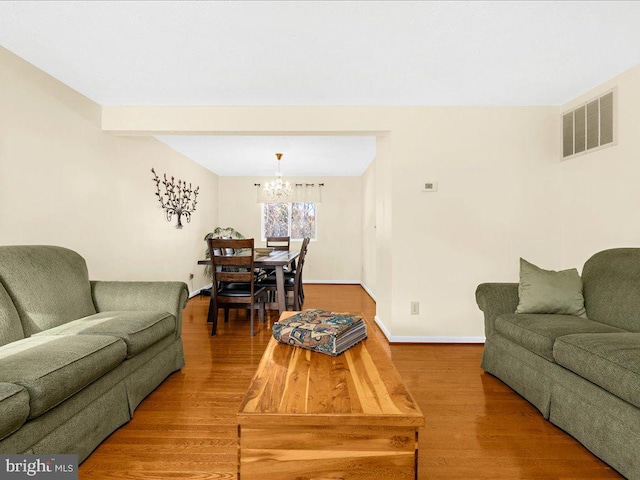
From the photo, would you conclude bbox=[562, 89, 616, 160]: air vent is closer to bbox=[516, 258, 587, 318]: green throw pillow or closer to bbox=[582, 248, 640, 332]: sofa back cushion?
bbox=[582, 248, 640, 332]: sofa back cushion

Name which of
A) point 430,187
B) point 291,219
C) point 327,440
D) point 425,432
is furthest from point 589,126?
point 291,219

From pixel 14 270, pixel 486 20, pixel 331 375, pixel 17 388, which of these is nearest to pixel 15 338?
pixel 14 270

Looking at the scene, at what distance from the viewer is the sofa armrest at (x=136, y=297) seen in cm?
254

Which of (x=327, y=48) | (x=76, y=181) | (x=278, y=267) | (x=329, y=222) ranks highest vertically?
(x=327, y=48)

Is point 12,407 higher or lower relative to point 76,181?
lower

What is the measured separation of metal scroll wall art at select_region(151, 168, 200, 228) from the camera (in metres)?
4.88

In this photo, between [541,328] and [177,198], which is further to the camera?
[177,198]

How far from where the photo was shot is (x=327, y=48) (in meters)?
2.41

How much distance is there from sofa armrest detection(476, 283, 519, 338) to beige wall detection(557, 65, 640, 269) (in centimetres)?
95

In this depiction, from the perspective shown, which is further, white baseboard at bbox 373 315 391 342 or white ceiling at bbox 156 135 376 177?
white ceiling at bbox 156 135 376 177

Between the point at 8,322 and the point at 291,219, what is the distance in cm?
597

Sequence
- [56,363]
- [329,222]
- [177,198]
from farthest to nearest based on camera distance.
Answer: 1. [329,222]
2. [177,198]
3. [56,363]

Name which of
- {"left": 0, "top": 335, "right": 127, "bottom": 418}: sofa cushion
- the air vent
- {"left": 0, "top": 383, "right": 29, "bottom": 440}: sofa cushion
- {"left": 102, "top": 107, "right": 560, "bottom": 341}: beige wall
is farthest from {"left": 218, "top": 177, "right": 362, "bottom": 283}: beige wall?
{"left": 0, "top": 383, "right": 29, "bottom": 440}: sofa cushion

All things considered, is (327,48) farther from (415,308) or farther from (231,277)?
(415,308)
